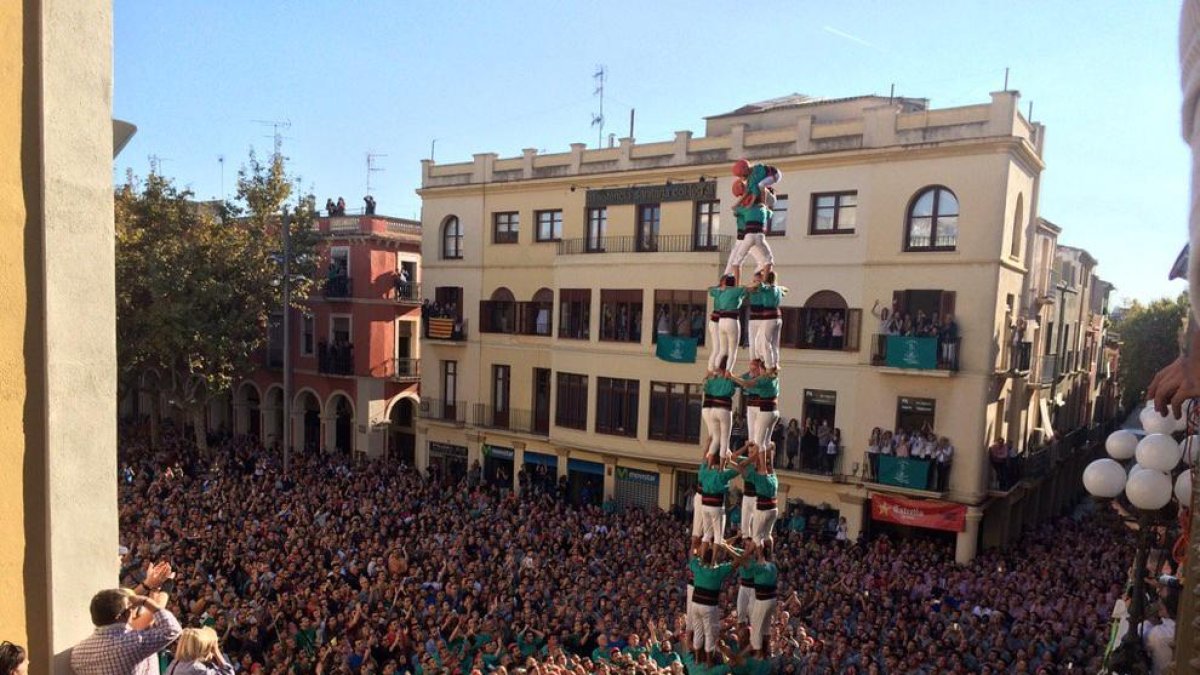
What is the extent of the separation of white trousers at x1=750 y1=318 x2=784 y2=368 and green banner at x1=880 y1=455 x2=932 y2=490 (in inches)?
425

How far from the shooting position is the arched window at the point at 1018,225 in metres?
19.7

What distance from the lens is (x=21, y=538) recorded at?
3941mm

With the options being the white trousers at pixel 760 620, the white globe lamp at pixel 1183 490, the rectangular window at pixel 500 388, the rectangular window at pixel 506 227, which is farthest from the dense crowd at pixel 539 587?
the rectangular window at pixel 506 227

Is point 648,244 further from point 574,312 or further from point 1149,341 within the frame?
point 1149,341

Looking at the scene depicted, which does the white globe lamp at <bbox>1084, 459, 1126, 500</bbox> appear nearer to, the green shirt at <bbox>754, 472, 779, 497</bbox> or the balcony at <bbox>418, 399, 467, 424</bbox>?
the green shirt at <bbox>754, 472, 779, 497</bbox>

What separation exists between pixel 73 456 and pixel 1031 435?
24153 millimetres

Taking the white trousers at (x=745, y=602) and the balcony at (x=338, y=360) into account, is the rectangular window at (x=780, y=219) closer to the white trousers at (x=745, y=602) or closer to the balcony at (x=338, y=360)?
the white trousers at (x=745, y=602)

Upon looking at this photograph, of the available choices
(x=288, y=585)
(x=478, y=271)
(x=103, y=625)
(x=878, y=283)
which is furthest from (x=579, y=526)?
(x=103, y=625)

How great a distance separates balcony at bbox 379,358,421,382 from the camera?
3059 centimetres

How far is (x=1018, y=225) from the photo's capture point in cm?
2003

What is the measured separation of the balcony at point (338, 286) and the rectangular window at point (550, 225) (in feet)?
29.5

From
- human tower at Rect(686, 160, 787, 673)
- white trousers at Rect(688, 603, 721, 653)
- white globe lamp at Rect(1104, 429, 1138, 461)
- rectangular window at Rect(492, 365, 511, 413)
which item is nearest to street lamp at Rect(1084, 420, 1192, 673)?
white globe lamp at Rect(1104, 429, 1138, 461)

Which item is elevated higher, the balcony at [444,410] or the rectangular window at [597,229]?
the rectangular window at [597,229]

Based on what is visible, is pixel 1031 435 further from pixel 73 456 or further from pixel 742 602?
pixel 73 456
